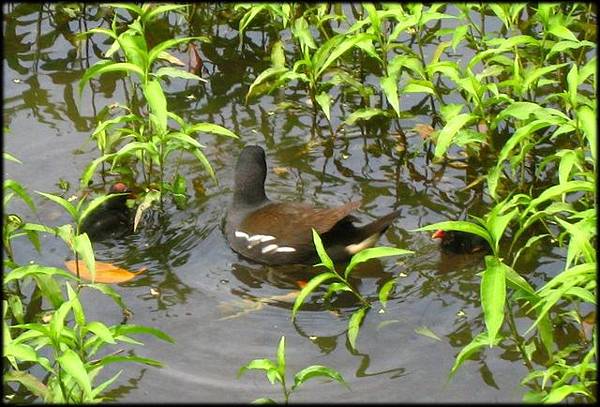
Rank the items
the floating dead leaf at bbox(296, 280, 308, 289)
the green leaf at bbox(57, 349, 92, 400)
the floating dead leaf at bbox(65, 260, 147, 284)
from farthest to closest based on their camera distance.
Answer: the floating dead leaf at bbox(296, 280, 308, 289), the floating dead leaf at bbox(65, 260, 147, 284), the green leaf at bbox(57, 349, 92, 400)

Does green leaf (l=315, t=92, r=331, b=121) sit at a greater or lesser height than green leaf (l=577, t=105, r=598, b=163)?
lesser

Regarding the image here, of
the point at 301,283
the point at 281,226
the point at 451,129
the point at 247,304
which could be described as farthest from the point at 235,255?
the point at 451,129

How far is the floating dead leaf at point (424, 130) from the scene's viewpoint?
26.0 feet

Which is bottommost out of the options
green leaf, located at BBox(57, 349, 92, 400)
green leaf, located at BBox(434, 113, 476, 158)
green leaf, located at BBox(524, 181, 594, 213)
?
green leaf, located at BBox(57, 349, 92, 400)

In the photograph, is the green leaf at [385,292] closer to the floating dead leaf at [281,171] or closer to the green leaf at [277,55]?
the floating dead leaf at [281,171]

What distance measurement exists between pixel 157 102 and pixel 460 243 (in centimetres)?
212

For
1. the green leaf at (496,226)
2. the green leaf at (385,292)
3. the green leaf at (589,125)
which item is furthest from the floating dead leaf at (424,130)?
the green leaf at (496,226)

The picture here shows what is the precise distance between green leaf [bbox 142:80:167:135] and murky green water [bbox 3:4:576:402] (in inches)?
41.5

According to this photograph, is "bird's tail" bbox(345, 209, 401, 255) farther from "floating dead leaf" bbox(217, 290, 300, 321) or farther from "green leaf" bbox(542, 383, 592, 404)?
"green leaf" bbox(542, 383, 592, 404)

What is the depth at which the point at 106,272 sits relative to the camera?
7.21m

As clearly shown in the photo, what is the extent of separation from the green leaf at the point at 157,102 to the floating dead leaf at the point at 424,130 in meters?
1.95

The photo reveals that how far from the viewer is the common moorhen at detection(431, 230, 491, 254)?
736cm

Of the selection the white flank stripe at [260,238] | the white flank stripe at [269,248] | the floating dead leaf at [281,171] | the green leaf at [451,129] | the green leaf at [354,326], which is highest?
the green leaf at [451,129]

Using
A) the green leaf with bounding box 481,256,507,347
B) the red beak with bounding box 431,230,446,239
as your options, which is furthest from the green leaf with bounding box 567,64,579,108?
the green leaf with bounding box 481,256,507,347
